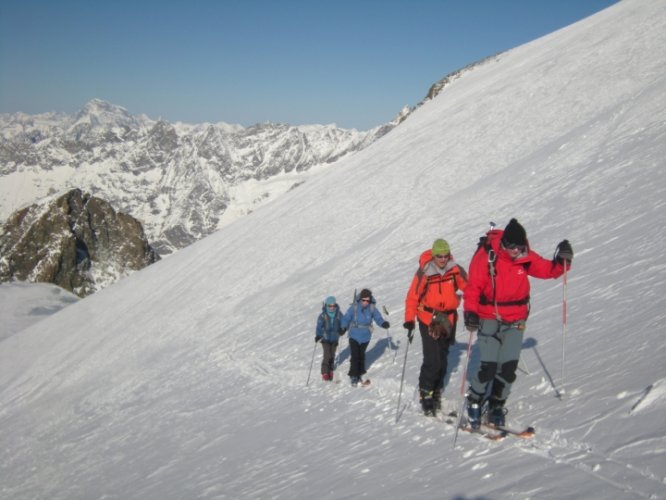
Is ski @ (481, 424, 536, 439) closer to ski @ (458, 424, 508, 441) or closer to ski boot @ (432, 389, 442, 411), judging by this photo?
ski @ (458, 424, 508, 441)

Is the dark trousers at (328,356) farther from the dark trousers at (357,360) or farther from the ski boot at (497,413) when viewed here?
the ski boot at (497,413)

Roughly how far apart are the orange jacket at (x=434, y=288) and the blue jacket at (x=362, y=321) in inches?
137

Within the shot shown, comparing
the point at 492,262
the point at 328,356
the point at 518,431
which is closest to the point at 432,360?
the point at 518,431

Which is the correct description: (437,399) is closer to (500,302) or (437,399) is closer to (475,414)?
(475,414)

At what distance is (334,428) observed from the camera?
947 cm

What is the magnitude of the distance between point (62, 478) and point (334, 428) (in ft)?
27.9

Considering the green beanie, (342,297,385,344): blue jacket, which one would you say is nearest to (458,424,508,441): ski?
the green beanie

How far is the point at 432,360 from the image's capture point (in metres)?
8.04

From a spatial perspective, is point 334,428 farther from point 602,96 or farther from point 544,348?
point 602,96

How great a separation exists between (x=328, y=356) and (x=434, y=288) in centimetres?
516

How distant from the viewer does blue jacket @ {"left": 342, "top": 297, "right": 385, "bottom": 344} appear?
11719 mm

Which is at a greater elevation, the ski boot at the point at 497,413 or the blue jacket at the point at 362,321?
the blue jacket at the point at 362,321

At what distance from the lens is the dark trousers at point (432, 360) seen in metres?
8.04

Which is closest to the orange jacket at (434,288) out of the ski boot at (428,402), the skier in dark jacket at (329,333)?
the ski boot at (428,402)
